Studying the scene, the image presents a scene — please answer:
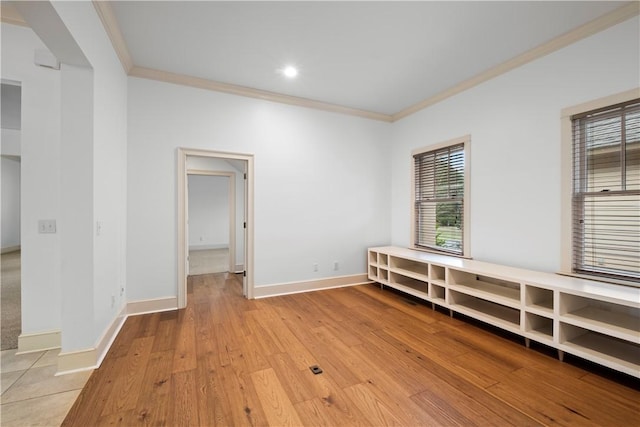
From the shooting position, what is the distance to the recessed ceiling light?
3.10m

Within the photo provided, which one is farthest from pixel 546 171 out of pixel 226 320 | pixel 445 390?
pixel 226 320

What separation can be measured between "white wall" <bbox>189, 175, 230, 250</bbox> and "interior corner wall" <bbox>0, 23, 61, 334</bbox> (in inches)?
244

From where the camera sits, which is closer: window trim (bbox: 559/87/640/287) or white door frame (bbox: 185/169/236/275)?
window trim (bbox: 559/87/640/287)

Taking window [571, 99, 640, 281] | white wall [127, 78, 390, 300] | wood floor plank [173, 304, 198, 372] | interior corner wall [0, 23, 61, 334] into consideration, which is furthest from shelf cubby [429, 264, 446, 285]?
interior corner wall [0, 23, 61, 334]

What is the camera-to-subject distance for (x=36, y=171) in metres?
2.26

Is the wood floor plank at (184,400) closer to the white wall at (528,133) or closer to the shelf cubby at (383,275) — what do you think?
the shelf cubby at (383,275)

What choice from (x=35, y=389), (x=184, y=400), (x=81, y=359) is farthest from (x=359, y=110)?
(x=35, y=389)

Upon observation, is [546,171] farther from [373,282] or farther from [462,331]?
[373,282]

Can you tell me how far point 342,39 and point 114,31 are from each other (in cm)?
211

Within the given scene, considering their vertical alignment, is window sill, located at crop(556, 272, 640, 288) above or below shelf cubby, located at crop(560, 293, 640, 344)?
above

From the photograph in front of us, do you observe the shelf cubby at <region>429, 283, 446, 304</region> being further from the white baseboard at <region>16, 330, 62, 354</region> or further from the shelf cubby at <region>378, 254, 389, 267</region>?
the white baseboard at <region>16, 330, 62, 354</region>

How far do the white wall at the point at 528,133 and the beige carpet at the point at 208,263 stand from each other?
191 inches

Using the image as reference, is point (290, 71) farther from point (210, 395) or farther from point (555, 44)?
point (210, 395)

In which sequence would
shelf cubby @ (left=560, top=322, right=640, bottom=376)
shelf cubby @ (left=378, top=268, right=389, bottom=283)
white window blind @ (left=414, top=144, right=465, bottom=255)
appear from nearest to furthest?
shelf cubby @ (left=560, top=322, right=640, bottom=376), white window blind @ (left=414, top=144, right=465, bottom=255), shelf cubby @ (left=378, top=268, right=389, bottom=283)
